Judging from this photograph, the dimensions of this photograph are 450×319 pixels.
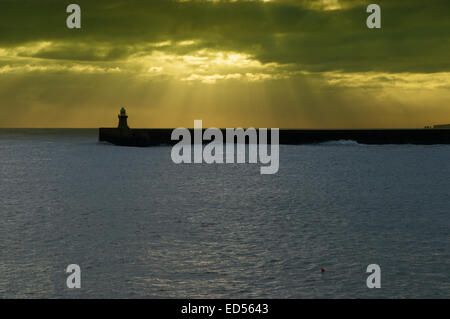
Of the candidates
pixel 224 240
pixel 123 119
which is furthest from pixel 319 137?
pixel 224 240

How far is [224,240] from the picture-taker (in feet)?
65.2

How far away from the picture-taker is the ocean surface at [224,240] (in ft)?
45.7

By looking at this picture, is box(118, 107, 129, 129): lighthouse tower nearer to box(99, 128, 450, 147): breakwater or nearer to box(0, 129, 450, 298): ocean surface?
box(99, 128, 450, 147): breakwater

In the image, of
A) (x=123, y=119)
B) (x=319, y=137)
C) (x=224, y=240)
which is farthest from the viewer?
(x=319, y=137)

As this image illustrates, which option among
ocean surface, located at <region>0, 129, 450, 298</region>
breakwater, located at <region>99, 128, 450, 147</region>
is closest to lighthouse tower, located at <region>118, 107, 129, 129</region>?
breakwater, located at <region>99, 128, 450, 147</region>

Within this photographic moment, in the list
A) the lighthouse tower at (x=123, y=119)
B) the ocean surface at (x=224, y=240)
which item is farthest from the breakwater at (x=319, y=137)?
the ocean surface at (x=224, y=240)

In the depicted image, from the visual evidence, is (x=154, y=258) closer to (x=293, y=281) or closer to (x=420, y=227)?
(x=293, y=281)

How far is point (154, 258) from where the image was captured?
16.8 m

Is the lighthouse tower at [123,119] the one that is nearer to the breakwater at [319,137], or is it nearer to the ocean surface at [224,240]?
the breakwater at [319,137]

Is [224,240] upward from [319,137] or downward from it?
downward

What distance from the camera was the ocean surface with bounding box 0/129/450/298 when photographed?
45.7 feet

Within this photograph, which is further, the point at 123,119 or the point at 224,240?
the point at 123,119

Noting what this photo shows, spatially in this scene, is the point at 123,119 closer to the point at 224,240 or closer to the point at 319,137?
the point at 319,137
